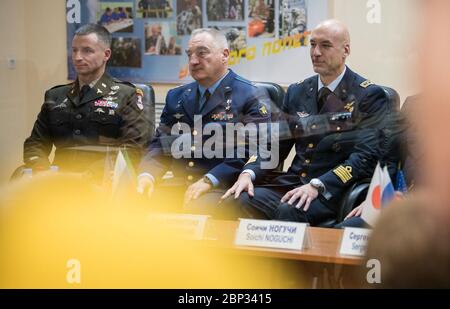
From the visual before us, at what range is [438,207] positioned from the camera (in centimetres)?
46

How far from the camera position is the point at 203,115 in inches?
77.4

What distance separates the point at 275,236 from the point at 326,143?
355 mm

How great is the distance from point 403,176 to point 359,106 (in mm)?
302

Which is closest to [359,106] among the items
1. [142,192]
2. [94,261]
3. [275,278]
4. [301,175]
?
[301,175]

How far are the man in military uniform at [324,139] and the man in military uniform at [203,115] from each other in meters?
0.08

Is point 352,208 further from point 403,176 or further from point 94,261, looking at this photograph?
point 94,261

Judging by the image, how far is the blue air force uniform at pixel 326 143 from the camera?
1.85 metres

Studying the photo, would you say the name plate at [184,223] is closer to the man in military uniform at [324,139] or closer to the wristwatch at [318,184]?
the man in military uniform at [324,139]

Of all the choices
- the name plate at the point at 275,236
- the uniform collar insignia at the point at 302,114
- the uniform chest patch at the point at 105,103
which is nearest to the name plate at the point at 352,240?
the name plate at the point at 275,236

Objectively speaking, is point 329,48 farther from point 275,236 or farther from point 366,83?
point 275,236

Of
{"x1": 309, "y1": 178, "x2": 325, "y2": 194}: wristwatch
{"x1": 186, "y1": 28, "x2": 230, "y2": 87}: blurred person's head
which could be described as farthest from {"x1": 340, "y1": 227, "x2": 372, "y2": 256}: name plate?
{"x1": 186, "y1": 28, "x2": 230, "y2": 87}: blurred person's head

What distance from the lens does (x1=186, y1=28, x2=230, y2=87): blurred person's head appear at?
75.4 inches

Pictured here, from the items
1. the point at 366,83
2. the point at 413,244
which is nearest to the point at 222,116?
the point at 366,83

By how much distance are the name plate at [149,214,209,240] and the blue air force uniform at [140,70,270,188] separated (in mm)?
165
